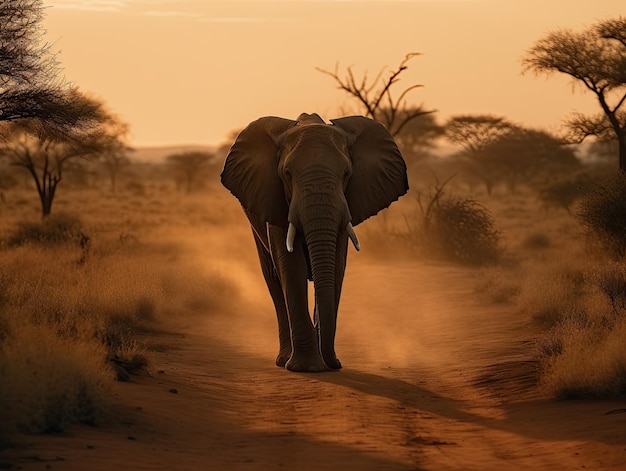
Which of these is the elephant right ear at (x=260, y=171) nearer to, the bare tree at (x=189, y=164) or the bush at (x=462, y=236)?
the bush at (x=462, y=236)

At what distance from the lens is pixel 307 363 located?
1255cm

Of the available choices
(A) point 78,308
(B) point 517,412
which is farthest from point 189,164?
(B) point 517,412

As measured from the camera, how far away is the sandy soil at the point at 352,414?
27.2 feet

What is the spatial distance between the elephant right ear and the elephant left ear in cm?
74

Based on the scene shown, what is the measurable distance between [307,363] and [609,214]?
490 inches

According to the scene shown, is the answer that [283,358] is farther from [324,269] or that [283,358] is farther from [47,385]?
[47,385]

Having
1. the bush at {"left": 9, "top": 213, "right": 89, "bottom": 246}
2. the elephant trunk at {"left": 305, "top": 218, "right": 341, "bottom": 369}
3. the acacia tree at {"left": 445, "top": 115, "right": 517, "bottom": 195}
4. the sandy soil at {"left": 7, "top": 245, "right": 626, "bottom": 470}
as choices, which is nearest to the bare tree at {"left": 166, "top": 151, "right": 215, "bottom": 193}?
the acacia tree at {"left": 445, "top": 115, "right": 517, "bottom": 195}

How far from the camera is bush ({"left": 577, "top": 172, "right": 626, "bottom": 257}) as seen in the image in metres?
23.2

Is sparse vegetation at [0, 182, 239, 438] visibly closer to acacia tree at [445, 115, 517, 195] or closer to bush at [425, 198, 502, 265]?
bush at [425, 198, 502, 265]

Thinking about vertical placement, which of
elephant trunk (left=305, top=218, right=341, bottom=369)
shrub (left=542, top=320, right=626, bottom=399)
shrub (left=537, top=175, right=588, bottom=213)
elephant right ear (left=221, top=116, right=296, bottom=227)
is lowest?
shrub (left=542, top=320, right=626, bottom=399)

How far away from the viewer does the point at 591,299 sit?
1658cm

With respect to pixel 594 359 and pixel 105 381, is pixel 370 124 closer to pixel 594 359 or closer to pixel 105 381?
pixel 594 359

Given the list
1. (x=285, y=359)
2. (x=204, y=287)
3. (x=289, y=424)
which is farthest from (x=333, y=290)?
(x=204, y=287)

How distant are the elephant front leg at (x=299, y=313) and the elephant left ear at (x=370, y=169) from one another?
2.94 feet
